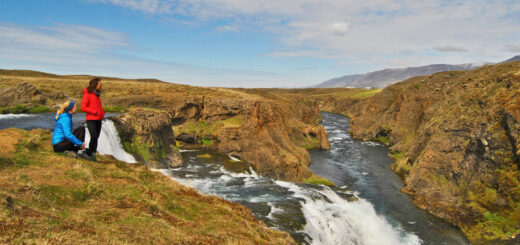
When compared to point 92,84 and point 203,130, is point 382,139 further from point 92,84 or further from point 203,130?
point 92,84

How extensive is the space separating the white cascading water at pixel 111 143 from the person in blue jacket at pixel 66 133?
9.86 metres

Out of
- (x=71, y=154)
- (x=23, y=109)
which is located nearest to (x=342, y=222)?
(x=71, y=154)

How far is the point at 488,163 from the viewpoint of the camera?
2381 centimetres

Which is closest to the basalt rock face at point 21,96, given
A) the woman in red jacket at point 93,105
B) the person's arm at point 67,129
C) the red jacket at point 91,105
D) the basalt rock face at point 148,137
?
the basalt rock face at point 148,137

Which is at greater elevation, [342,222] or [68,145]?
[68,145]

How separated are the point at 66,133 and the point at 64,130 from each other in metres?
0.14

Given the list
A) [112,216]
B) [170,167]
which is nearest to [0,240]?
[112,216]

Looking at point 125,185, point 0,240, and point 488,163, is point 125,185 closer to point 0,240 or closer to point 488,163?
point 0,240

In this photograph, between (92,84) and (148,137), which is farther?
(148,137)

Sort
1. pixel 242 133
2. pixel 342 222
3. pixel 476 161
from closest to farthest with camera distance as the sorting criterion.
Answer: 1. pixel 342 222
2. pixel 476 161
3. pixel 242 133

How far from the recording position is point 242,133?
113 ft

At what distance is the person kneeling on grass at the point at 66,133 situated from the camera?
33.5 feet

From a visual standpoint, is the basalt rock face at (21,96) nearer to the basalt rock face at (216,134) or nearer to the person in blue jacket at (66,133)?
the basalt rock face at (216,134)

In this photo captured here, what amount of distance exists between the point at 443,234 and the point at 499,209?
4.61 meters
